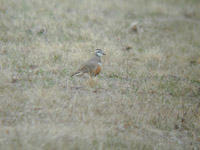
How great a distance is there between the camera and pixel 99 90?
799 cm

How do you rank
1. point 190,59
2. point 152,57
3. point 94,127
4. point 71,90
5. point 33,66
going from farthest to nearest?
point 190,59 → point 152,57 → point 33,66 → point 71,90 → point 94,127

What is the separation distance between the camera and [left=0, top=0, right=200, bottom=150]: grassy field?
236 inches

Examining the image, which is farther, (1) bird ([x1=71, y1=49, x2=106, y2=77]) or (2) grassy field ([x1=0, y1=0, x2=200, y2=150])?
(1) bird ([x1=71, y1=49, x2=106, y2=77])

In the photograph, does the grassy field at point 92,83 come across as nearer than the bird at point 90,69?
Yes

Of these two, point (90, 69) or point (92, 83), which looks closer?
point (92, 83)

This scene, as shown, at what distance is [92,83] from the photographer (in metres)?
8.07

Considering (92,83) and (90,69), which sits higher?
(90,69)

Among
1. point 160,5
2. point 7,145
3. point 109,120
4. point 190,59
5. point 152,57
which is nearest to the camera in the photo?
point 7,145

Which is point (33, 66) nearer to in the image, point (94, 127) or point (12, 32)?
point (12, 32)

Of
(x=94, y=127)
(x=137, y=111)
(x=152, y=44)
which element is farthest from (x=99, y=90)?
(x=152, y=44)

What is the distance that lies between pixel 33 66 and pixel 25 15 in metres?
4.32

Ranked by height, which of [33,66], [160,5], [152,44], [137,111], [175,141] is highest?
[160,5]

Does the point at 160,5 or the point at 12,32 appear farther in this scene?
the point at 160,5

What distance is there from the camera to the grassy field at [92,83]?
6.00 m
